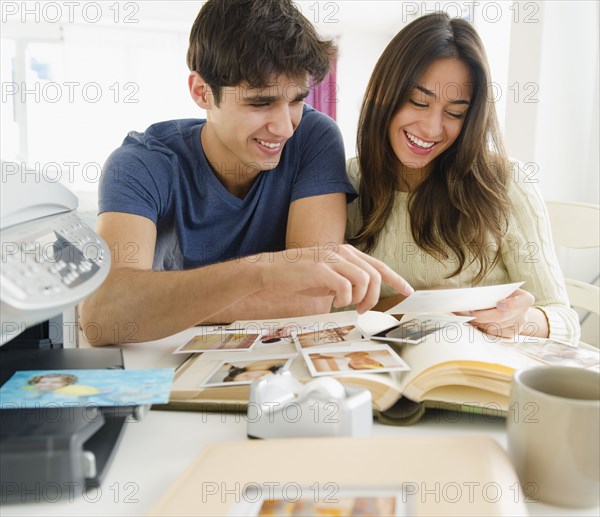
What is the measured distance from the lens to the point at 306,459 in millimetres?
532

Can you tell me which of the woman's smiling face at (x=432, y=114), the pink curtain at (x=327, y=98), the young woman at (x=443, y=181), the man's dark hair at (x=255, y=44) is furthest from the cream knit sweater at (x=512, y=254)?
the pink curtain at (x=327, y=98)

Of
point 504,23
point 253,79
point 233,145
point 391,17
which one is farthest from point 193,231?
point 391,17

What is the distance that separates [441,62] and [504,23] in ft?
10.7

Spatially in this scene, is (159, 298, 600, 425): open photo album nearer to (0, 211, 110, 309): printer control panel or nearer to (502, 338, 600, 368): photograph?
(502, 338, 600, 368): photograph

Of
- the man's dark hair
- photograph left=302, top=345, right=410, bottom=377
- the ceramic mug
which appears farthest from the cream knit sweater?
the ceramic mug

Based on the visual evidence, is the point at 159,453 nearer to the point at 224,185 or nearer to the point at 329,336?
the point at 329,336

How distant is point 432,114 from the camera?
1376 millimetres

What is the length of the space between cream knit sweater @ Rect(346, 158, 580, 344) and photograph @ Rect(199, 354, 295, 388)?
0.66 metres

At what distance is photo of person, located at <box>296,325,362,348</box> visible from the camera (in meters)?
0.85

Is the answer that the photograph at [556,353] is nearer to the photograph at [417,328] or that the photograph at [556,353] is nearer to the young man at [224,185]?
the photograph at [417,328]

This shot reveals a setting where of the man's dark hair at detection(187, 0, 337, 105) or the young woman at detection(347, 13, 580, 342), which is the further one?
the young woman at detection(347, 13, 580, 342)

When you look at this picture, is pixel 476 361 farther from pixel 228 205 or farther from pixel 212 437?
pixel 228 205

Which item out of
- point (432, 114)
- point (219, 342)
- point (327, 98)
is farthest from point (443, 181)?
point (327, 98)

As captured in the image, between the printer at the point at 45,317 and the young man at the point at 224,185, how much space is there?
0.27 meters
